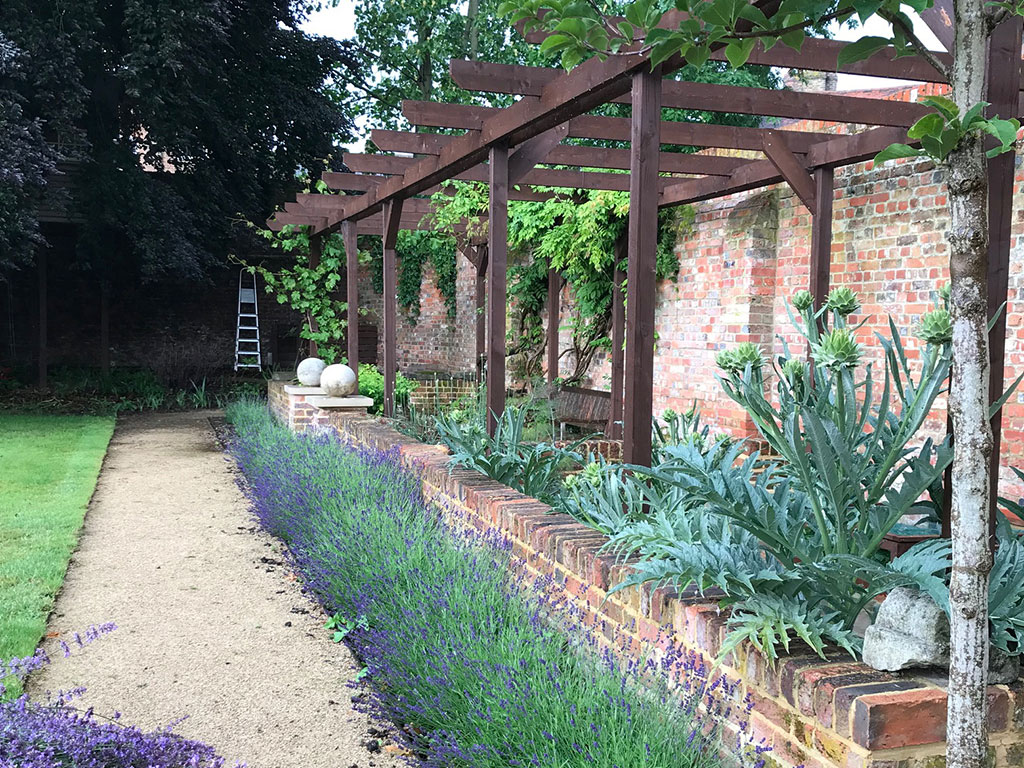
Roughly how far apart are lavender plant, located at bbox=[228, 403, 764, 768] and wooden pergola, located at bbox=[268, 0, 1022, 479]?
0.83 meters

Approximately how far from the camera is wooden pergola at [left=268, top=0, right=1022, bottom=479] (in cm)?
300

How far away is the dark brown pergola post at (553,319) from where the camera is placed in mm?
9898

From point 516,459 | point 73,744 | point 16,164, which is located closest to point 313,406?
point 16,164

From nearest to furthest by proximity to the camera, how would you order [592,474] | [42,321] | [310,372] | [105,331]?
[592,474], [310,372], [42,321], [105,331]

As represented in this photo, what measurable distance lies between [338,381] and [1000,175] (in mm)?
7040

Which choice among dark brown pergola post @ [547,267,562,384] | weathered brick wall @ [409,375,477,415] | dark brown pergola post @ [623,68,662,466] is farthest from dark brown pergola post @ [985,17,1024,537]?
weathered brick wall @ [409,375,477,415]

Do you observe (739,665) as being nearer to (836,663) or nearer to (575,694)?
(836,663)

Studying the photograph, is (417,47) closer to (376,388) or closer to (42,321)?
(42,321)

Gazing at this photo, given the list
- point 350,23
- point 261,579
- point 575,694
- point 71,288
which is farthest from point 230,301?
point 575,694

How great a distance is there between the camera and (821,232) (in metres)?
5.81

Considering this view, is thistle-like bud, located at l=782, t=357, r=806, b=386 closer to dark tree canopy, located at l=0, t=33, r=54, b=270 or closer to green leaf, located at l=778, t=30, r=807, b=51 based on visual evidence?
green leaf, located at l=778, t=30, r=807, b=51

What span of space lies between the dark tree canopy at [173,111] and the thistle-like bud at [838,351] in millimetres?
10220

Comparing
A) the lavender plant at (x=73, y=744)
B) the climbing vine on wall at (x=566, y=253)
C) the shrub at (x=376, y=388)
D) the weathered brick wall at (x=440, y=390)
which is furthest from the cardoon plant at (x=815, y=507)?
the weathered brick wall at (x=440, y=390)

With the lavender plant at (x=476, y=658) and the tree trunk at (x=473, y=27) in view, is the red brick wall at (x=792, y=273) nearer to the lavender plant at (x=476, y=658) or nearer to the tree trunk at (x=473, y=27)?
the lavender plant at (x=476, y=658)
